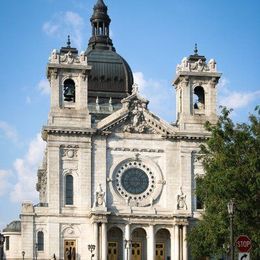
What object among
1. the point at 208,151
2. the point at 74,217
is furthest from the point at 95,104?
the point at 208,151

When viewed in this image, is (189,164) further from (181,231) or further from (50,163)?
(50,163)

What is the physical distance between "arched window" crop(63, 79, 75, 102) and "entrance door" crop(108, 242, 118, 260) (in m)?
14.0

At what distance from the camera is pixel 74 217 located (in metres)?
87.5

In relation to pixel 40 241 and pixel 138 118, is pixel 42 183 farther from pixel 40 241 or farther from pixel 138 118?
pixel 138 118

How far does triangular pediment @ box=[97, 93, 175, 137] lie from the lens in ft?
296

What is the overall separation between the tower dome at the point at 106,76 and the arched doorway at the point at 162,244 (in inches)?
649

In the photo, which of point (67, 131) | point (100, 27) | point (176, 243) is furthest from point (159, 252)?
point (100, 27)

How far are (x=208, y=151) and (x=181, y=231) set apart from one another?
1258 cm

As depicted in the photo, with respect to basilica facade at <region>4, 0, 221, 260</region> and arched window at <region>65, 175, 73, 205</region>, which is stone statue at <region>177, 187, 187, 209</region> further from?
arched window at <region>65, 175, 73, 205</region>

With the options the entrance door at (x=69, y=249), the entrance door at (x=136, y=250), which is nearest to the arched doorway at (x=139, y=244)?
the entrance door at (x=136, y=250)

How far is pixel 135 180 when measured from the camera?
9075 cm

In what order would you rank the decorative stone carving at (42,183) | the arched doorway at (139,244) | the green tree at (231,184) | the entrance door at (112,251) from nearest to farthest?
the green tree at (231,184) → the entrance door at (112,251) → the arched doorway at (139,244) → the decorative stone carving at (42,183)

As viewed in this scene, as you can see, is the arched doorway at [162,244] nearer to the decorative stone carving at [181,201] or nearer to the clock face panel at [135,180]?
the decorative stone carving at [181,201]

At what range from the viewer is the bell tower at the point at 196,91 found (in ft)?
302
